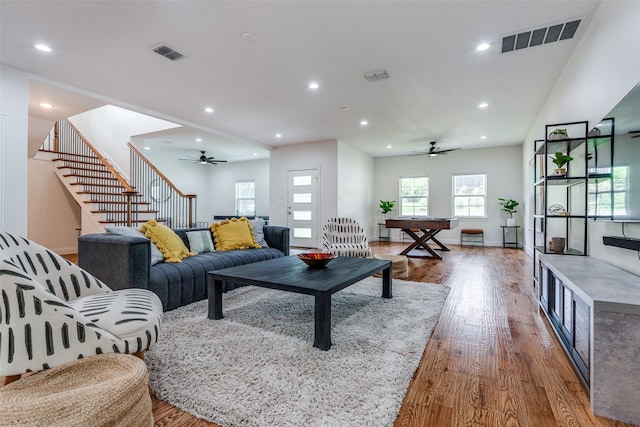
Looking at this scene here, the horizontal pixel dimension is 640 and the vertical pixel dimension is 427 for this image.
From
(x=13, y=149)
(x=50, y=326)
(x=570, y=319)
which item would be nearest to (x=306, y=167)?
(x=13, y=149)

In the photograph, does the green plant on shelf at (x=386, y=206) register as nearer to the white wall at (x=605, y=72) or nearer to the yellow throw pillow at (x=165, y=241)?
the white wall at (x=605, y=72)

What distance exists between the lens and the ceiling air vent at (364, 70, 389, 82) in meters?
3.71

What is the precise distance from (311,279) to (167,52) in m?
2.85

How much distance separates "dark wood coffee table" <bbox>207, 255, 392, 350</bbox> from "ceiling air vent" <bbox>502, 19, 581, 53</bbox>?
2.50m

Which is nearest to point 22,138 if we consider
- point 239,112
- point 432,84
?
point 239,112

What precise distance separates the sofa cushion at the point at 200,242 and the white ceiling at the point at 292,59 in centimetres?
195

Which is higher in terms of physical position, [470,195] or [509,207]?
[470,195]

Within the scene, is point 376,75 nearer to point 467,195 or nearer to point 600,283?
point 600,283

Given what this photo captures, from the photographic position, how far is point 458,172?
8453mm

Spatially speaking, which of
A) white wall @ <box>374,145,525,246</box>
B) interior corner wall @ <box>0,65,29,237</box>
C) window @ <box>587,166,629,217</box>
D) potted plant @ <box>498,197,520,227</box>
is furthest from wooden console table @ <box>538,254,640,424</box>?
white wall @ <box>374,145,525,246</box>

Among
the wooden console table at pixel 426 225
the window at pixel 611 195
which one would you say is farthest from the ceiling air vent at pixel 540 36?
the wooden console table at pixel 426 225

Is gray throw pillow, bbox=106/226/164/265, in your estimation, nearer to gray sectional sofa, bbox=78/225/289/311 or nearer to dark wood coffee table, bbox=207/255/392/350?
gray sectional sofa, bbox=78/225/289/311

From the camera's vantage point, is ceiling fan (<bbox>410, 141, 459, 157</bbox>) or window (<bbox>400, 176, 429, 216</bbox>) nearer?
ceiling fan (<bbox>410, 141, 459, 157</bbox>)

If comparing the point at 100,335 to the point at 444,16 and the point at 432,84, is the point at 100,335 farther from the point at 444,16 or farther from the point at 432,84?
the point at 432,84
